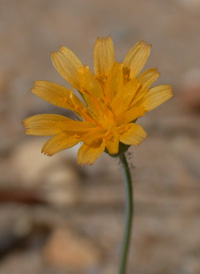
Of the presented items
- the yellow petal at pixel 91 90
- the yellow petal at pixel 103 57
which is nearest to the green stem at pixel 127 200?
the yellow petal at pixel 91 90

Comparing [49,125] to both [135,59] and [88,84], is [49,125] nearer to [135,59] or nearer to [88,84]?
[88,84]

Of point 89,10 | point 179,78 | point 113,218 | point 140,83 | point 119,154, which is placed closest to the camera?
point 119,154

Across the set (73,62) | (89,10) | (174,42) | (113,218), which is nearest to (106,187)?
(113,218)

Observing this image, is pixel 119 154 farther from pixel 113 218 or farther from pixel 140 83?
pixel 113 218

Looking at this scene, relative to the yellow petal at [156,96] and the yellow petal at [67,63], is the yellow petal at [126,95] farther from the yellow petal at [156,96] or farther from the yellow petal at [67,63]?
the yellow petal at [67,63]

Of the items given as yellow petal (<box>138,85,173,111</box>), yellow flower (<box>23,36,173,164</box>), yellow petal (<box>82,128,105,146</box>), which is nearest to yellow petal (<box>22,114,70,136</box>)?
yellow flower (<box>23,36,173,164</box>)

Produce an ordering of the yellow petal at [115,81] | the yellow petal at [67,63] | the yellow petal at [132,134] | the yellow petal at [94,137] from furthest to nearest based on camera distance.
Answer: the yellow petal at [67,63]
the yellow petal at [115,81]
the yellow petal at [94,137]
the yellow petal at [132,134]

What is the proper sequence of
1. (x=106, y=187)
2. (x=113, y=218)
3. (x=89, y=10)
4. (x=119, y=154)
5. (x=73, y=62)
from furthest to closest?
1. (x=89, y=10)
2. (x=106, y=187)
3. (x=113, y=218)
4. (x=73, y=62)
5. (x=119, y=154)
